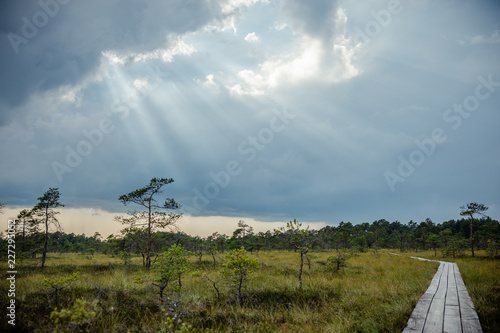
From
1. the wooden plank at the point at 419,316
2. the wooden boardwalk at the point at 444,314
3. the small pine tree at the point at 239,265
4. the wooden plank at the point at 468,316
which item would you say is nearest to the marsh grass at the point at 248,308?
the wooden plank at the point at 419,316

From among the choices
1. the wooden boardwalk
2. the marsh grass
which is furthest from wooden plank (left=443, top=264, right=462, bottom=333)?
the marsh grass

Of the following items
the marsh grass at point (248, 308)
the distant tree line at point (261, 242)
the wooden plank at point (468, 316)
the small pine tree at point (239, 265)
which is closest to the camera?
the wooden plank at point (468, 316)

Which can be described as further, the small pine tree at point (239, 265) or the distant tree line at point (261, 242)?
A: the distant tree line at point (261, 242)

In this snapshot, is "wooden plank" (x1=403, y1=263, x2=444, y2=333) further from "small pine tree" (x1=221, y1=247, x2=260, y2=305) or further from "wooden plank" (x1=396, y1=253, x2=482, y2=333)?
"small pine tree" (x1=221, y1=247, x2=260, y2=305)

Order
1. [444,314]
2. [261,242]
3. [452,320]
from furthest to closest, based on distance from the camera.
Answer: [261,242] → [444,314] → [452,320]

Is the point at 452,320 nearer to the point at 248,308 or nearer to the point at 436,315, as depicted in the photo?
the point at 436,315

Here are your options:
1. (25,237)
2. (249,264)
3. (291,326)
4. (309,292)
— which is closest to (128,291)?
(249,264)

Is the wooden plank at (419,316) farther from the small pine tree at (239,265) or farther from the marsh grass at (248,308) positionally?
the small pine tree at (239,265)

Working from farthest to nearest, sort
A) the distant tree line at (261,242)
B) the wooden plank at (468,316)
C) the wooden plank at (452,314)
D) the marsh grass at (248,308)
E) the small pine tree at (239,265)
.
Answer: the distant tree line at (261,242) → the small pine tree at (239,265) → the marsh grass at (248,308) → the wooden plank at (452,314) → the wooden plank at (468,316)

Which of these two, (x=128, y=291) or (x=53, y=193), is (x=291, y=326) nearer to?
(x=128, y=291)

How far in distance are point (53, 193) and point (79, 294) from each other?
16.9 m

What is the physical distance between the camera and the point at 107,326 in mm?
7500

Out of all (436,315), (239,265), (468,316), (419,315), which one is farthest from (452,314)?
(239,265)

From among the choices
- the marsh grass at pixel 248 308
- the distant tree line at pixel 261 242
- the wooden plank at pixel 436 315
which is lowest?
the distant tree line at pixel 261 242
